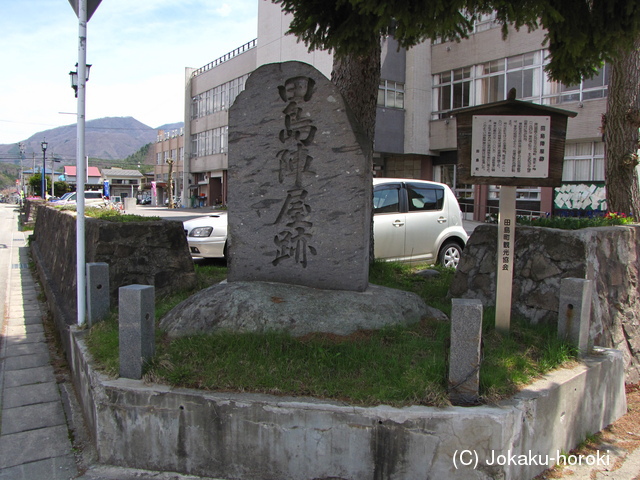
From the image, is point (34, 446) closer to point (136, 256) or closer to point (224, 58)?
point (136, 256)

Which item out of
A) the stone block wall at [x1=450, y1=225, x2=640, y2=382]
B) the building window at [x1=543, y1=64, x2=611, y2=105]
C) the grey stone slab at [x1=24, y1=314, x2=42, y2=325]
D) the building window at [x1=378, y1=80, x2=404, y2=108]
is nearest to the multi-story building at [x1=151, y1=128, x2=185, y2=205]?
the building window at [x1=378, y1=80, x2=404, y2=108]

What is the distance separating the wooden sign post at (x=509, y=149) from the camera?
463 cm

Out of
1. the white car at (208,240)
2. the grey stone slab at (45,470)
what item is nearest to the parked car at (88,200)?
the white car at (208,240)

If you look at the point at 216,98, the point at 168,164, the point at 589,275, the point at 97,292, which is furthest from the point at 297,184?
the point at 168,164

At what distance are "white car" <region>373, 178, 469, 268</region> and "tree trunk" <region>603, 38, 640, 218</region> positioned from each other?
2.67m

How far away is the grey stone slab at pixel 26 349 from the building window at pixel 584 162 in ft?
69.4

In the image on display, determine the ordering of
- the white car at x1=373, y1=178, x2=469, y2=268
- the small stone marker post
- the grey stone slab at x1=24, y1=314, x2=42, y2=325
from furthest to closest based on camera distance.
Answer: the white car at x1=373, y1=178, x2=469, y2=268 < the grey stone slab at x1=24, y1=314, x2=42, y2=325 < the small stone marker post

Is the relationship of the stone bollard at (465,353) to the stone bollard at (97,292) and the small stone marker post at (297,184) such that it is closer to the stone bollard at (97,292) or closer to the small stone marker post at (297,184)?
the small stone marker post at (297,184)

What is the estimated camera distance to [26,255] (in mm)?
15430

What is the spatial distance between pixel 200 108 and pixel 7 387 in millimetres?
42853

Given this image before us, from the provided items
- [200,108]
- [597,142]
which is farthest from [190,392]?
[200,108]

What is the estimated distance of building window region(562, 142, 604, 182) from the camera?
867 inches

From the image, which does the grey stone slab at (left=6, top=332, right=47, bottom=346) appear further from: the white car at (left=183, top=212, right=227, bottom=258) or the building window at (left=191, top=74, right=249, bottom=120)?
the building window at (left=191, top=74, right=249, bottom=120)

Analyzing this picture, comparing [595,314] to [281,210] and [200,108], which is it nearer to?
[281,210]
